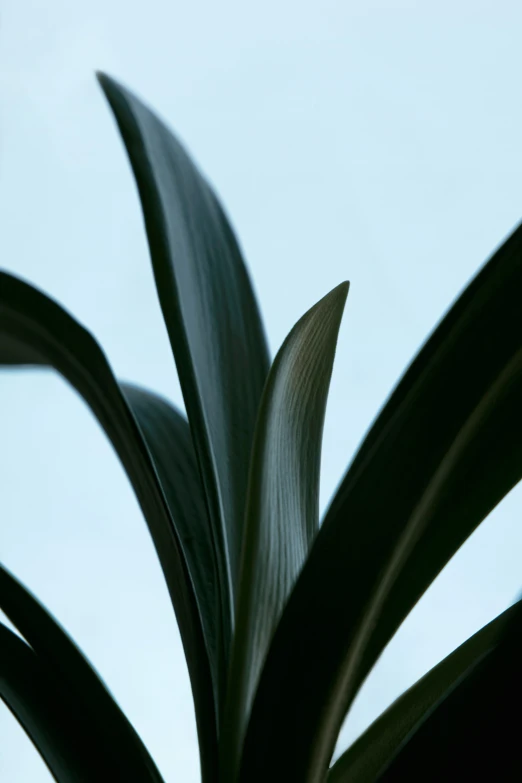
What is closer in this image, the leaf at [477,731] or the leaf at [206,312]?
the leaf at [477,731]

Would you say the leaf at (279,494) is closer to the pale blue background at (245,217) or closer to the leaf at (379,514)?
the leaf at (379,514)

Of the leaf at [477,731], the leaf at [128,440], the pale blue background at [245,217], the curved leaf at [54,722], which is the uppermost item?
the pale blue background at [245,217]

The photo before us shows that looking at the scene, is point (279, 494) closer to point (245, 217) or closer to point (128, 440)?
point (128, 440)

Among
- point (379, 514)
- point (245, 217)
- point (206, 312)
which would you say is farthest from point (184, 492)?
point (245, 217)

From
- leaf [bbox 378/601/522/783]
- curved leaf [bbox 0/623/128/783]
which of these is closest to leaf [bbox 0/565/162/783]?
curved leaf [bbox 0/623/128/783]

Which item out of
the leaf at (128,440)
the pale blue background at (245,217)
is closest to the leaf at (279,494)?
the leaf at (128,440)
